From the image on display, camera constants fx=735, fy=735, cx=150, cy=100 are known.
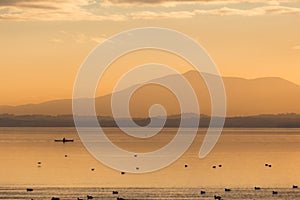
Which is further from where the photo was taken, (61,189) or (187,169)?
(187,169)

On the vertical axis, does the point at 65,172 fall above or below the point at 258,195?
above

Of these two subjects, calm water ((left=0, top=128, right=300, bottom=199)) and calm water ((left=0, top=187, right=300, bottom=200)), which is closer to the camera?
calm water ((left=0, top=187, right=300, bottom=200))

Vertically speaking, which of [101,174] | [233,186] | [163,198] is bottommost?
[163,198]

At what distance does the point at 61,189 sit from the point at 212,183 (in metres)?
28.6

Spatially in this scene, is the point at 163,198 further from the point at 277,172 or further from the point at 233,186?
the point at 277,172

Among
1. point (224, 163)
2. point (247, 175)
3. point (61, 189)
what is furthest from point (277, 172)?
point (61, 189)

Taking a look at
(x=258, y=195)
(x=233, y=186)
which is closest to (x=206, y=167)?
(x=233, y=186)

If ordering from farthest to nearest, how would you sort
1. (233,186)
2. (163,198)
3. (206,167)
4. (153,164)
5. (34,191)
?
(153,164), (206,167), (233,186), (34,191), (163,198)

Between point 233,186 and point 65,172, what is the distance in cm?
4102

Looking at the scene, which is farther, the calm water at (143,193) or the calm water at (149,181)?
the calm water at (149,181)

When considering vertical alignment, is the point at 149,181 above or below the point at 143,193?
above

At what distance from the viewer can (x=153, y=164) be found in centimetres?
18225

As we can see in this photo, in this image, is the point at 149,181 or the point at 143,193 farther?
the point at 149,181

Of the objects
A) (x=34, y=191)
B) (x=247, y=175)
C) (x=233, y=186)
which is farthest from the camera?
(x=247, y=175)
